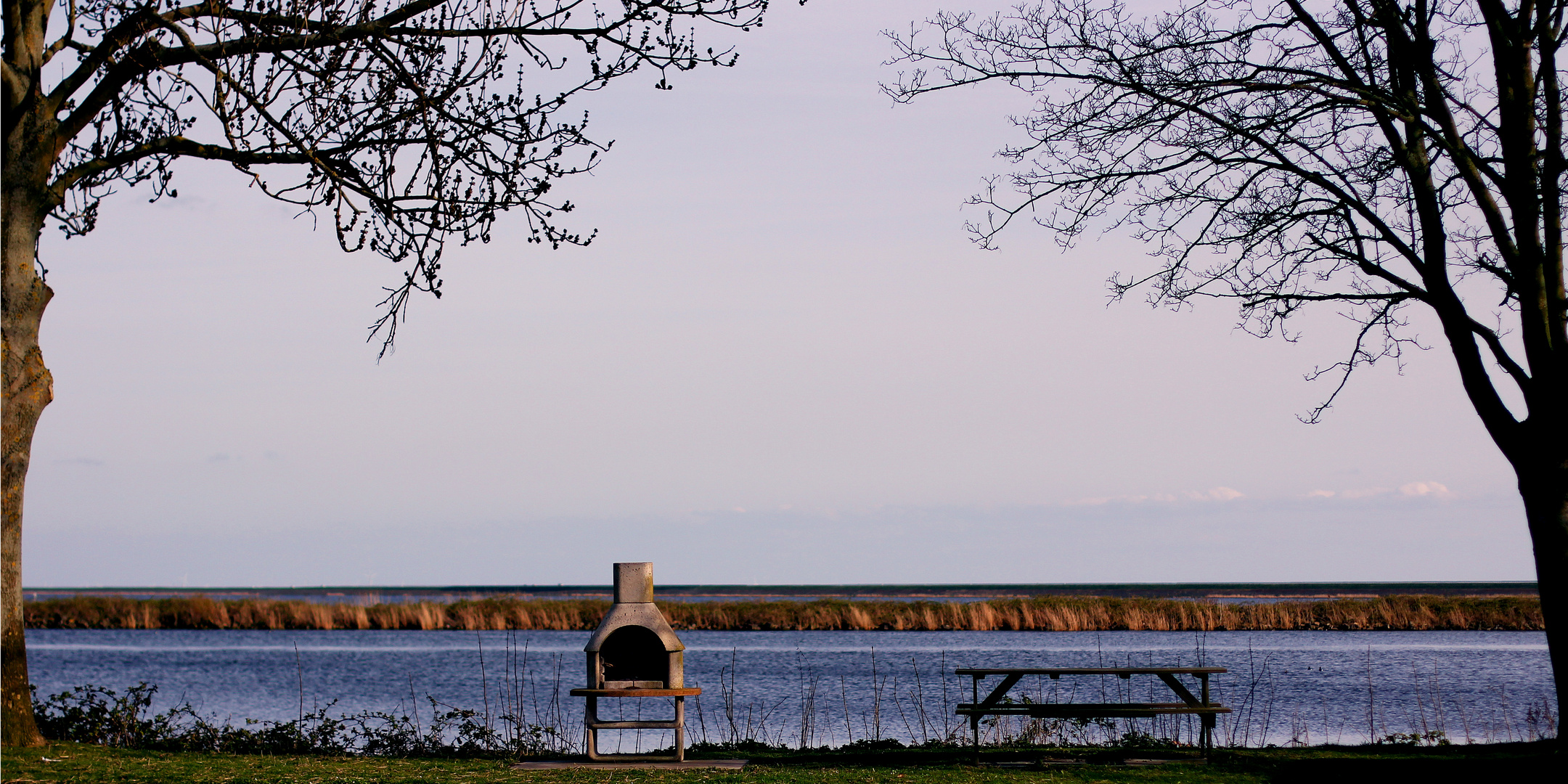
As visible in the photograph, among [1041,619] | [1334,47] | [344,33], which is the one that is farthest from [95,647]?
[1334,47]

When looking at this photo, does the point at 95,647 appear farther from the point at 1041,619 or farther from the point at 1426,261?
the point at 1426,261

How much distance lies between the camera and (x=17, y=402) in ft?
34.1

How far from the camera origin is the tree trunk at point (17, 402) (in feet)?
34.2

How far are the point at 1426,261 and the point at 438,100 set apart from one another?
8.59m

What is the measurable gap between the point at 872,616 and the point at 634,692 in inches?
1231

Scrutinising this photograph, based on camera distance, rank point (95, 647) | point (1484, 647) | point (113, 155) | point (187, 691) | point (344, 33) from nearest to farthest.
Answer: point (344, 33)
point (113, 155)
point (187, 691)
point (1484, 647)
point (95, 647)

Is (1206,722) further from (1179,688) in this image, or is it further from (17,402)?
(17,402)

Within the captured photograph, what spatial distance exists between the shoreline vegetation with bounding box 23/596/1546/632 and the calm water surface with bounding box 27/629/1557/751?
561 millimetres

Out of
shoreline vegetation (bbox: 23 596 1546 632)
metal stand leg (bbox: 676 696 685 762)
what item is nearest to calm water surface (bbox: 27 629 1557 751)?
shoreline vegetation (bbox: 23 596 1546 632)

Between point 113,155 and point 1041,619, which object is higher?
point 113,155

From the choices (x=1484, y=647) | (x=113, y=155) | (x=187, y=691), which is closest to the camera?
(x=113, y=155)

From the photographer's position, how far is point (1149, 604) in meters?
39.0

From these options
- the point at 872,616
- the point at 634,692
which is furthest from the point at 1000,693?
the point at 872,616

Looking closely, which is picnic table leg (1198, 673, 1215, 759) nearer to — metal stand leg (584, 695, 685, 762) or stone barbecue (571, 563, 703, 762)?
stone barbecue (571, 563, 703, 762)
